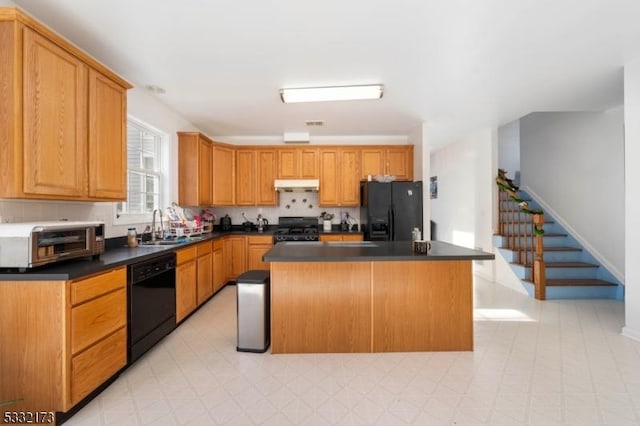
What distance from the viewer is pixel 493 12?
6.82 feet

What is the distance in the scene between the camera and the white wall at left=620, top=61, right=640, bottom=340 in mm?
2786

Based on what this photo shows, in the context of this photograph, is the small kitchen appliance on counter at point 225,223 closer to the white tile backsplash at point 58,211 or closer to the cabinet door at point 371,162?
the white tile backsplash at point 58,211

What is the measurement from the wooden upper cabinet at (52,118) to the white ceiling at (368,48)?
401 millimetres

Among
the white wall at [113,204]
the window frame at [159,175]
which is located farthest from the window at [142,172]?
the white wall at [113,204]

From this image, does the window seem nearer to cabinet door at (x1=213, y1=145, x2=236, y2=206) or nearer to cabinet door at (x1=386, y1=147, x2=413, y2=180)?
cabinet door at (x1=213, y1=145, x2=236, y2=206)

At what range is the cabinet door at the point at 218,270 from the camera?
4.18 metres

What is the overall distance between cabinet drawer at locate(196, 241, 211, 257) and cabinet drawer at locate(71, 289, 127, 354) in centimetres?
144

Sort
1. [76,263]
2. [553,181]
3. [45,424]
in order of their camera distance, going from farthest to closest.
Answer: [553,181], [76,263], [45,424]

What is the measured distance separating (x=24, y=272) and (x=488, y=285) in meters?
5.66

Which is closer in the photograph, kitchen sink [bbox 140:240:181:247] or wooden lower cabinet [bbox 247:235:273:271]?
kitchen sink [bbox 140:240:181:247]

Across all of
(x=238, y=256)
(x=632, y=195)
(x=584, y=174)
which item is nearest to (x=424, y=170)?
(x=632, y=195)

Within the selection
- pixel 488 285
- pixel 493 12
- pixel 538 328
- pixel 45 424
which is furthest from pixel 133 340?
pixel 488 285

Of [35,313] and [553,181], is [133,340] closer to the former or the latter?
[35,313]

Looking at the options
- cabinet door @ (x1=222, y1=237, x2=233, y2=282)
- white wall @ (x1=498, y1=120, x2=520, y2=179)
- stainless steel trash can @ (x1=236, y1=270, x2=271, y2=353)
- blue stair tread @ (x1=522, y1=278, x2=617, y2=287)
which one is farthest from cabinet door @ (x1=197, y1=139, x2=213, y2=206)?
white wall @ (x1=498, y1=120, x2=520, y2=179)
